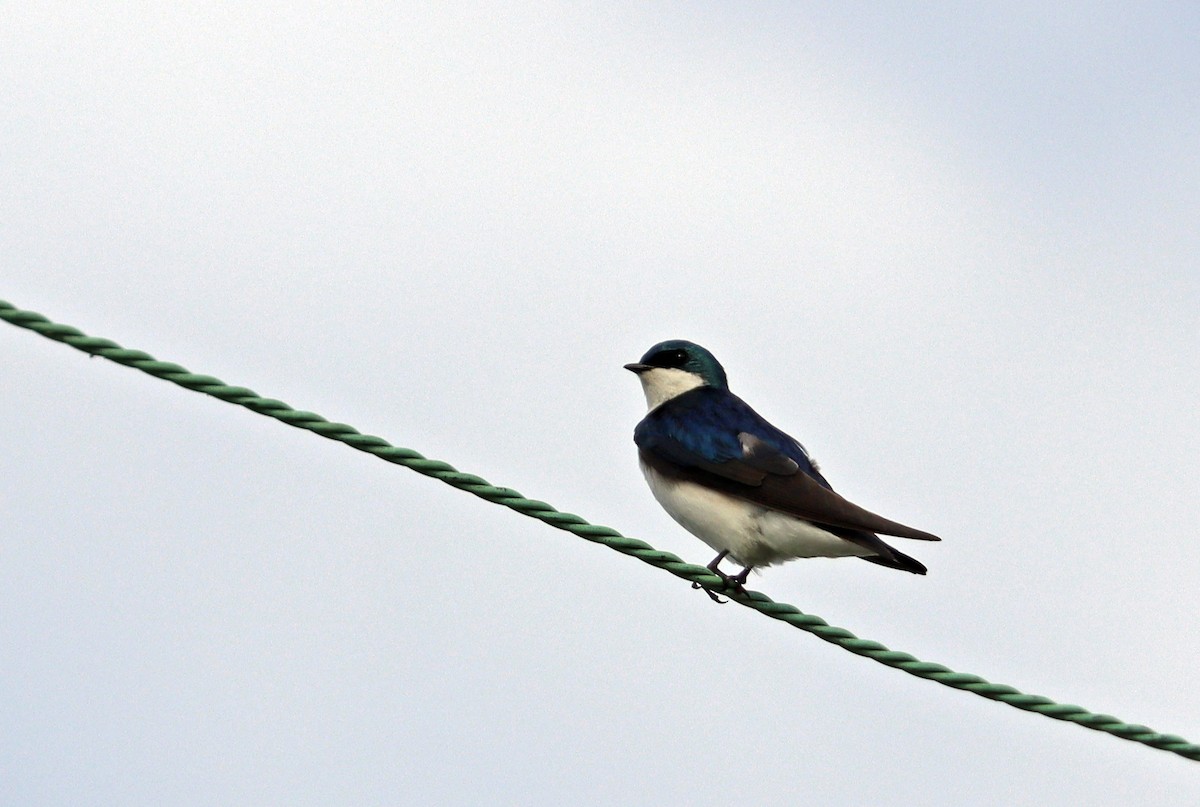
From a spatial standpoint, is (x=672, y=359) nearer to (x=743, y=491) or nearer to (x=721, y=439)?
(x=721, y=439)

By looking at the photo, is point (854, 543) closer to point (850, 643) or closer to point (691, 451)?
point (691, 451)

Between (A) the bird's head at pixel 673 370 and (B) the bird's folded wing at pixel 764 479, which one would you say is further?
(A) the bird's head at pixel 673 370

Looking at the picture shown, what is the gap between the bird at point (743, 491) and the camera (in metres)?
5.30

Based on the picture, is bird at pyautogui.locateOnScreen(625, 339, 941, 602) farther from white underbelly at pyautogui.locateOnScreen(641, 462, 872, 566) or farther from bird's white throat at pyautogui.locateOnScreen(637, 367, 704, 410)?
bird's white throat at pyautogui.locateOnScreen(637, 367, 704, 410)

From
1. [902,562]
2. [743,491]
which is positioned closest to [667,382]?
[743,491]

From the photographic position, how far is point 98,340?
10.3ft

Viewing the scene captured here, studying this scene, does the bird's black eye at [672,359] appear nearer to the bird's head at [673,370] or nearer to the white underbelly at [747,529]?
the bird's head at [673,370]

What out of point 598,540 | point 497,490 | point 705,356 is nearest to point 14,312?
point 497,490

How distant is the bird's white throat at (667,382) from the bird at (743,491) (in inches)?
15.0

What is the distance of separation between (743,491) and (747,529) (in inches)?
5.2

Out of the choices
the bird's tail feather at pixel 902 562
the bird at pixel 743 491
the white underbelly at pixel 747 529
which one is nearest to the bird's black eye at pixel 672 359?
the bird at pixel 743 491

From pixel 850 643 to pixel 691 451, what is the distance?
1.94 meters

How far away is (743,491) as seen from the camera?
5672 millimetres

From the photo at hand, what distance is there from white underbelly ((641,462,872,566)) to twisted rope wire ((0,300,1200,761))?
0.90 metres
